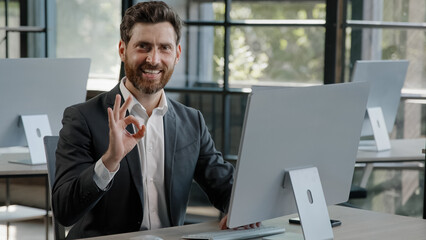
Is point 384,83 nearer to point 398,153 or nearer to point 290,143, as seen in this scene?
point 398,153

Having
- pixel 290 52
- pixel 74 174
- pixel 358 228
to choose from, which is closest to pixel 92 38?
pixel 290 52

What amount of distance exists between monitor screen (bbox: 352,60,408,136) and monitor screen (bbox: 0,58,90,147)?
1.33 metres

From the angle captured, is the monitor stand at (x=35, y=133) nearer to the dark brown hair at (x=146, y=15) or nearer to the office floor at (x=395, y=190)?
the dark brown hair at (x=146, y=15)

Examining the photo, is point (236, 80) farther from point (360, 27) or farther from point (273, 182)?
point (273, 182)

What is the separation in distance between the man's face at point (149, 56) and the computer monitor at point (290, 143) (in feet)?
1.70

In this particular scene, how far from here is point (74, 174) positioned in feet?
6.95

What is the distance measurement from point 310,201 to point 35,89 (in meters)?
1.64

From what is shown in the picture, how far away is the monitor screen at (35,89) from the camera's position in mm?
3162

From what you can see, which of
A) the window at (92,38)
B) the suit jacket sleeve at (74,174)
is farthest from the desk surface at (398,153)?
the window at (92,38)

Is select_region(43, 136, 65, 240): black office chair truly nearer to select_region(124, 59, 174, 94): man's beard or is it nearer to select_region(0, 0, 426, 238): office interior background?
select_region(124, 59, 174, 94): man's beard

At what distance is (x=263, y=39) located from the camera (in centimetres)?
432

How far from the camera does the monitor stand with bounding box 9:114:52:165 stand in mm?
3240

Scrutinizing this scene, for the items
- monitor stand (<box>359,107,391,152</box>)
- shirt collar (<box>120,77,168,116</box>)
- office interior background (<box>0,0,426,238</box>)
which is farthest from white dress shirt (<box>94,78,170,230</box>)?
office interior background (<box>0,0,426,238</box>)

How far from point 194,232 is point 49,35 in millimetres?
3082
